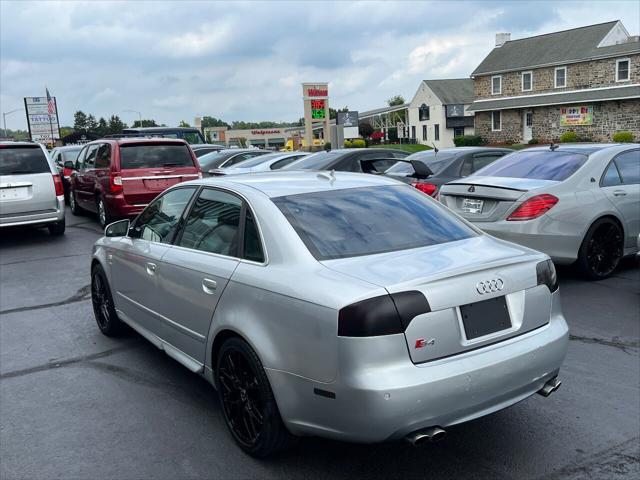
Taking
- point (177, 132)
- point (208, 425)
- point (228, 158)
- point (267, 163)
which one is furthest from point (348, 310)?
point (177, 132)

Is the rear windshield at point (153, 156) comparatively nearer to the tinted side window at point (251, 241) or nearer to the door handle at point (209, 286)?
the door handle at point (209, 286)

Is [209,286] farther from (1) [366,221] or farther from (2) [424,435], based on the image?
(2) [424,435]

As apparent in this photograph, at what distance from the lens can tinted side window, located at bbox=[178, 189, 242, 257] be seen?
12.7 feet

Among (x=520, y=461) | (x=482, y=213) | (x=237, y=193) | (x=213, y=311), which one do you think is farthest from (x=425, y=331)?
(x=482, y=213)

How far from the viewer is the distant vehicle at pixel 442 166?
9070 mm

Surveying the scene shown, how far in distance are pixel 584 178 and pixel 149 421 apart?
17.9ft

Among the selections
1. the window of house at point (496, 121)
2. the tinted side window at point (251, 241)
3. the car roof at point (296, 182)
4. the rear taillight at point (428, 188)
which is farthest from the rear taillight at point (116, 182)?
the window of house at point (496, 121)

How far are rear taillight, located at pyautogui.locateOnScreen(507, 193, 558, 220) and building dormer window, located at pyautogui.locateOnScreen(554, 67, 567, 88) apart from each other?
45124 mm

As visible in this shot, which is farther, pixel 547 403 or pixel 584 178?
pixel 584 178

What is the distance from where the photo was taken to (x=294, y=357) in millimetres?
3068

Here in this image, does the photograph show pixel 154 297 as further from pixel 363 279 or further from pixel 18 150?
pixel 18 150

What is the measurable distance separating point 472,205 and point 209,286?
431cm

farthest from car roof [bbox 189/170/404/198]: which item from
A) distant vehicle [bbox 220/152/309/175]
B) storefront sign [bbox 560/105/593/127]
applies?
storefront sign [bbox 560/105/593/127]

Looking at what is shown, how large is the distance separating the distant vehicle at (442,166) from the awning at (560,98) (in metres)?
36.2
